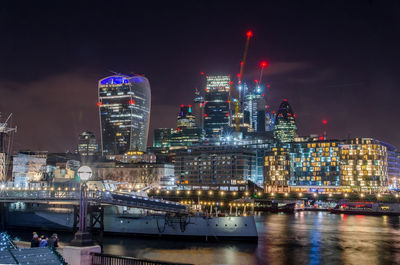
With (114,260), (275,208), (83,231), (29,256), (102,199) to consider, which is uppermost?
(102,199)

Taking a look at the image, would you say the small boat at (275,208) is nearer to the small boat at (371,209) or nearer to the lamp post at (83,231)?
the small boat at (371,209)

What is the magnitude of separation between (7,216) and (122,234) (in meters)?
26.2

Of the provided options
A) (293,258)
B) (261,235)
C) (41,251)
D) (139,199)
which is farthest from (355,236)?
(41,251)

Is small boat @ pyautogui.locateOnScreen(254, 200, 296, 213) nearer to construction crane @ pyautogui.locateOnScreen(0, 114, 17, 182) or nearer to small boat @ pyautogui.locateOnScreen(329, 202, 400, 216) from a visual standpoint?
small boat @ pyautogui.locateOnScreen(329, 202, 400, 216)

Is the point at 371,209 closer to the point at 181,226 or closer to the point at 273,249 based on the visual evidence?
the point at 273,249

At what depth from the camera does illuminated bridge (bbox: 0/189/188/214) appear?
57.1m

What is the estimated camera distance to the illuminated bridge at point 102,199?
→ 57.1 metres

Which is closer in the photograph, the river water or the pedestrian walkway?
the pedestrian walkway

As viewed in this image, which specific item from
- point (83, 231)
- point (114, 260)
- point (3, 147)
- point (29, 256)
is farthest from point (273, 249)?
point (3, 147)

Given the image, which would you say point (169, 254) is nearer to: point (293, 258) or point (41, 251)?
point (293, 258)

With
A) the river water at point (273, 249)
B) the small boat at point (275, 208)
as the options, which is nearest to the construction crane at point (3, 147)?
the river water at point (273, 249)

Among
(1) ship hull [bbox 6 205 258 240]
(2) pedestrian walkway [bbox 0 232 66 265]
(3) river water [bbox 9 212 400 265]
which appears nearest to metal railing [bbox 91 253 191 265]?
(2) pedestrian walkway [bbox 0 232 66 265]

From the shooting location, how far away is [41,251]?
1925cm

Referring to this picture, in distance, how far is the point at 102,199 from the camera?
56.1m
